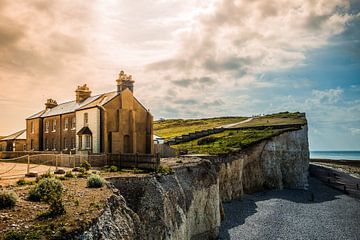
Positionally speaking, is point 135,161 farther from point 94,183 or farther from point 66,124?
point 66,124

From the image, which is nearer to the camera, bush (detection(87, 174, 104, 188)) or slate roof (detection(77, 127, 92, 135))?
bush (detection(87, 174, 104, 188))

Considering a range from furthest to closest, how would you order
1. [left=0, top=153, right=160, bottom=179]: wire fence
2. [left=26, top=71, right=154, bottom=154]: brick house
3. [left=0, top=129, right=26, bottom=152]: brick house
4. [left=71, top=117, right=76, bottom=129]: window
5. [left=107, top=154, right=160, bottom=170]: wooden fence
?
[left=0, top=129, right=26, bottom=152]: brick house
[left=71, top=117, right=76, bottom=129]: window
[left=26, top=71, right=154, bottom=154]: brick house
[left=0, top=153, right=160, bottom=179]: wire fence
[left=107, top=154, right=160, bottom=170]: wooden fence

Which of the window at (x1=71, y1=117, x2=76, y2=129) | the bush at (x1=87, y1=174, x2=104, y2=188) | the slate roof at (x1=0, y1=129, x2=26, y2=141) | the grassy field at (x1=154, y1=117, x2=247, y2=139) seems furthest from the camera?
the grassy field at (x1=154, y1=117, x2=247, y2=139)

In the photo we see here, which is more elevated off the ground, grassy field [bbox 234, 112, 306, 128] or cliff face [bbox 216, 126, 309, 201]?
grassy field [bbox 234, 112, 306, 128]

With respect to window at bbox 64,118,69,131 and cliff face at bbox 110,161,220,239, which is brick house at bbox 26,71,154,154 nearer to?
window at bbox 64,118,69,131

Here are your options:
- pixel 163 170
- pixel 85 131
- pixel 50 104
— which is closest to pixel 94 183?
pixel 163 170

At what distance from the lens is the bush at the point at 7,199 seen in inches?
660

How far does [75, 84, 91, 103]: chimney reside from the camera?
178 ft

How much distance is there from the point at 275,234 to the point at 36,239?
29449mm

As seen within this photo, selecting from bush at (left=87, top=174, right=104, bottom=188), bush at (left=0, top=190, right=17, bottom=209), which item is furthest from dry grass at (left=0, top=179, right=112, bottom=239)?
bush at (left=87, top=174, right=104, bottom=188)

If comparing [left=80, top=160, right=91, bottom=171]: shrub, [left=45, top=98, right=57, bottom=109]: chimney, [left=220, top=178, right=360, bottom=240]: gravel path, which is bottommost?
[left=220, top=178, right=360, bottom=240]: gravel path

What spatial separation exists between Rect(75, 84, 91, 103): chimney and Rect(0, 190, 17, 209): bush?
37980 millimetres

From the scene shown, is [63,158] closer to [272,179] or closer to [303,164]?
[272,179]

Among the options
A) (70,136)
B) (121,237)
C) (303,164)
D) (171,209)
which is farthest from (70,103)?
(303,164)
